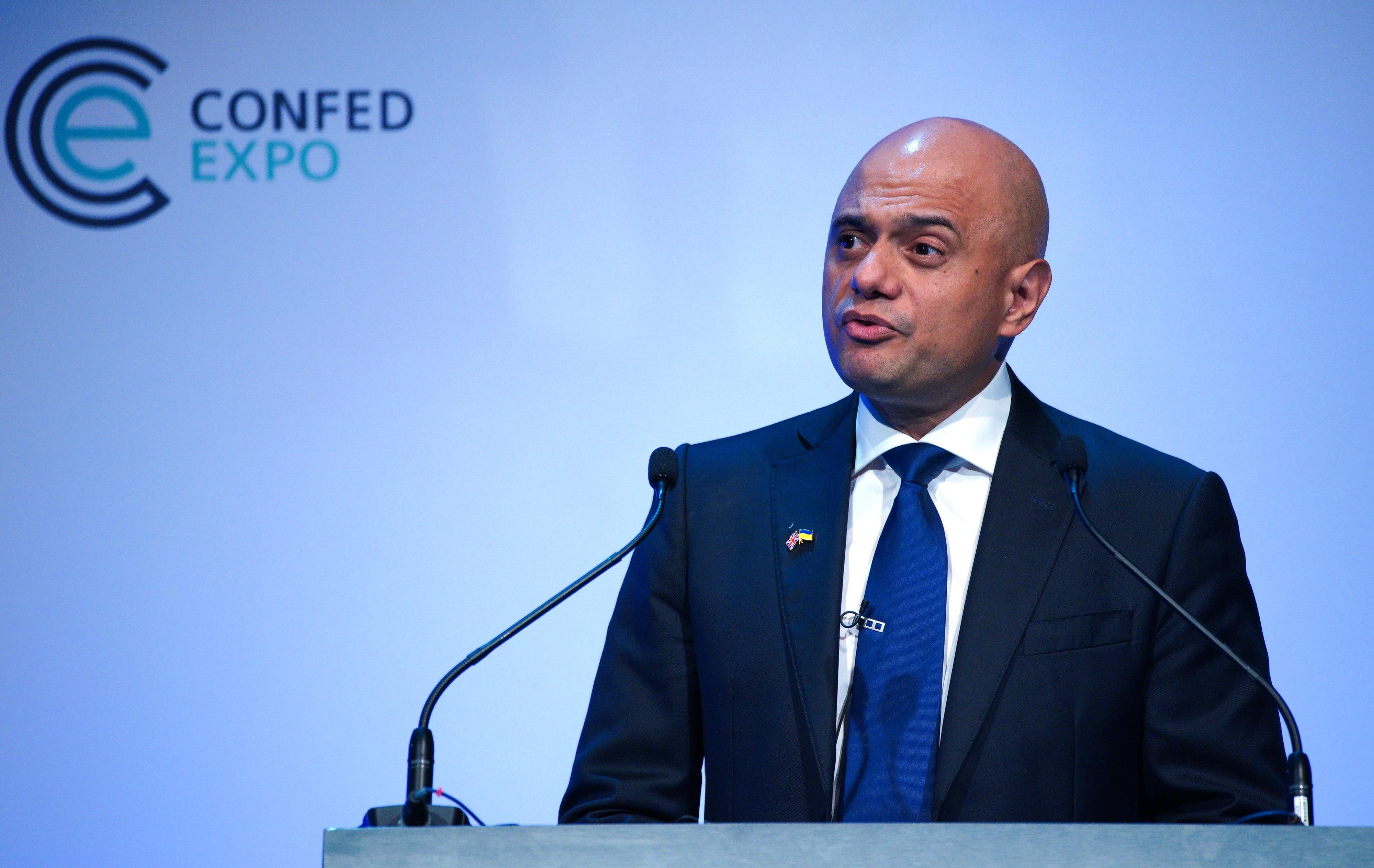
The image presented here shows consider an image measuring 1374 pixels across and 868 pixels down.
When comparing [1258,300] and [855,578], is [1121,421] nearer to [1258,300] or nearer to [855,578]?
[1258,300]

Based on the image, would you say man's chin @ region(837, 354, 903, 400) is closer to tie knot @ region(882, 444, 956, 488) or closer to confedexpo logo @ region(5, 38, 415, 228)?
tie knot @ region(882, 444, 956, 488)

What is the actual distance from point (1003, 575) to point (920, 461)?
7.8 inches

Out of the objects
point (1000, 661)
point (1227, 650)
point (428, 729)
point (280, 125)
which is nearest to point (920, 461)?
point (1000, 661)

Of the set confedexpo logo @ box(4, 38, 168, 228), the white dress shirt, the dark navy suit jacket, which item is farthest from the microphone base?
confedexpo logo @ box(4, 38, 168, 228)

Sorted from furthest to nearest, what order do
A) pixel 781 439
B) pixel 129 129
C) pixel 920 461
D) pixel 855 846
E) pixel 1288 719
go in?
pixel 129 129 → pixel 781 439 → pixel 920 461 → pixel 1288 719 → pixel 855 846

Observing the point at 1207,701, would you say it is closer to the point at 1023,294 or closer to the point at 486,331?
the point at 1023,294

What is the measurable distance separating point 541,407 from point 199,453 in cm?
74

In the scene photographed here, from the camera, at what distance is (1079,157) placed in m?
2.88

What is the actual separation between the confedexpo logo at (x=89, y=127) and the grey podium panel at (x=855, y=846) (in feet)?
7.22

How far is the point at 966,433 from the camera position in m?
1.98

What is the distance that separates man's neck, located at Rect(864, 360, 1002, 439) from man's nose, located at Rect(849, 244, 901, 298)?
6.4 inches

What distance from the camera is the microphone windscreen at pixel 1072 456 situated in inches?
67.9

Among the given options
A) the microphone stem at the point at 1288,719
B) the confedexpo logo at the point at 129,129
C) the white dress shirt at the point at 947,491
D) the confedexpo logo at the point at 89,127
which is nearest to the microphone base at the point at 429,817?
the white dress shirt at the point at 947,491

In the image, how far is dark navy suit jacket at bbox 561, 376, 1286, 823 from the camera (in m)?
1.77
